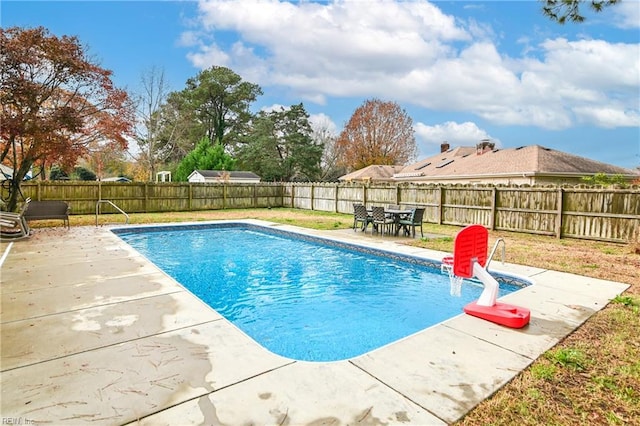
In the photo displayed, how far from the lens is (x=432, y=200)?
1355cm

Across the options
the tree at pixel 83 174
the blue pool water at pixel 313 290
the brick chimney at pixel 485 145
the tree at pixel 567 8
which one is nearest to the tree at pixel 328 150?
the brick chimney at pixel 485 145

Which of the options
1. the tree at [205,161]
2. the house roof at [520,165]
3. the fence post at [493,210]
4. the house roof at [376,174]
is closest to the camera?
the fence post at [493,210]

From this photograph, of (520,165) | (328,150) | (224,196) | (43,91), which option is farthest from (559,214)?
(328,150)

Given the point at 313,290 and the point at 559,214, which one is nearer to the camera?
the point at 313,290

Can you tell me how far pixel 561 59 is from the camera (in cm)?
810

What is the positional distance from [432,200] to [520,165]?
272 inches

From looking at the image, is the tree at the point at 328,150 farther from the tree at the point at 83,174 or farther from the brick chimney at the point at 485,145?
the tree at the point at 83,174

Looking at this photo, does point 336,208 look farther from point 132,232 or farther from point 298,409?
point 298,409

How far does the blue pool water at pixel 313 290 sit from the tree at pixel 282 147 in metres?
24.7

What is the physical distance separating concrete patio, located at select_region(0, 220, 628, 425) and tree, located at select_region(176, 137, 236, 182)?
26.0 m

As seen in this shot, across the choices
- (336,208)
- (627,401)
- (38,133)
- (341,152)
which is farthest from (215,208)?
(341,152)

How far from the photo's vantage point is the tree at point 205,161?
97.9 ft

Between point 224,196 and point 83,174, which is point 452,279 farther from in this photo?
point 83,174

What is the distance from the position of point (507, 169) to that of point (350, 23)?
10.4 m
